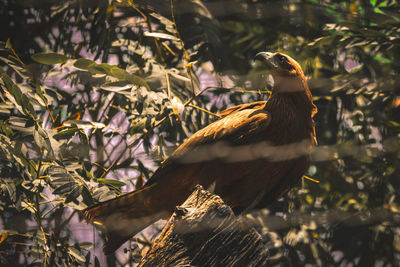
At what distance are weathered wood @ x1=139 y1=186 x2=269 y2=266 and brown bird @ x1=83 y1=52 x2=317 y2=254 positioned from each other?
0.16 metres

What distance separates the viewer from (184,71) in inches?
49.3

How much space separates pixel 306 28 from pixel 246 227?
2.72 ft

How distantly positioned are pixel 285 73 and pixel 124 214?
43 cm

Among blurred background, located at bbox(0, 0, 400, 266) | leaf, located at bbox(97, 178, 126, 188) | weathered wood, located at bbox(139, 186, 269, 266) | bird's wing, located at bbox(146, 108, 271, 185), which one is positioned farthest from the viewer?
blurred background, located at bbox(0, 0, 400, 266)

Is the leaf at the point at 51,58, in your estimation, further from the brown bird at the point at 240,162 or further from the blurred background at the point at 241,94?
the brown bird at the point at 240,162

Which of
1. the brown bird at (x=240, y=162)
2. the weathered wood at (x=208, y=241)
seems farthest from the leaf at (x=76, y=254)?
the weathered wood at (x=208, y=241)

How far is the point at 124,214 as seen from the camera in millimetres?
868

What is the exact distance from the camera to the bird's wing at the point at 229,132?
83cm

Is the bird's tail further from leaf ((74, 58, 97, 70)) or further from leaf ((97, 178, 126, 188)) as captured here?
leaf ((74, 58, 97, 70))

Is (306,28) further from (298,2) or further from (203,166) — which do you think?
(203,166)

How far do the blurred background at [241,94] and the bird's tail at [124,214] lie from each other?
193 millimetres

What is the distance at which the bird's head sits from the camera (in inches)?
34.4

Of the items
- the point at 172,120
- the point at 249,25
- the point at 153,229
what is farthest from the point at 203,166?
the point at 249,25

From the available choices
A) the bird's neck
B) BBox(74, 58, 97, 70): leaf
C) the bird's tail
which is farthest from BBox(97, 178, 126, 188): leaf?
the bird's neck
